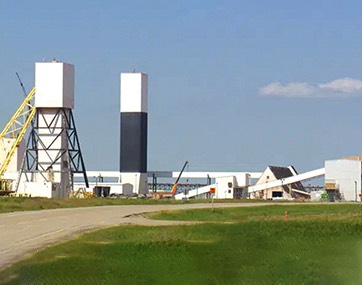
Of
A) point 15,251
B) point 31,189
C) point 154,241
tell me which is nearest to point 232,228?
point 154,241

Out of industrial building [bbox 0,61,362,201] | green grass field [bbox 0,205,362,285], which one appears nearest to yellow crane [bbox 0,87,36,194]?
industrial building [bbox 0,61,362,201]

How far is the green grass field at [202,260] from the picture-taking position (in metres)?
23.1

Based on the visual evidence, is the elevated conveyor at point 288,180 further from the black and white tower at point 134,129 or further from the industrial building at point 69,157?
the black and white tower at point 134,129

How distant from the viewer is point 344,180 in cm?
16575

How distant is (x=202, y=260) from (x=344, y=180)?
461 ft

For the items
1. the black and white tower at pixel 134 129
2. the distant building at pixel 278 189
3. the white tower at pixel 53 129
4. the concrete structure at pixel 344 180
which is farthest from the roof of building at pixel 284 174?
the white tower at pixel 53 129

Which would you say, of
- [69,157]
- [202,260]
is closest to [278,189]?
[69,157]

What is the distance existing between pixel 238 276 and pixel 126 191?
144 m

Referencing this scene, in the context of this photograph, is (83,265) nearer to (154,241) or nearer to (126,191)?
(154,241)

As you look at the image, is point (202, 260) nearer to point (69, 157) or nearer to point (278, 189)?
point (69, 157)

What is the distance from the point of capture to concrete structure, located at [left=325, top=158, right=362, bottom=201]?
A: 163750mm

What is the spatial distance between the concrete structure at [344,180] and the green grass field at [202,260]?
4832 inches

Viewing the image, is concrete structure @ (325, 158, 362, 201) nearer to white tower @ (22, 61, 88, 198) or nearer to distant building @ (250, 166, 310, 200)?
distant building @ (250, 166, 310, 200)

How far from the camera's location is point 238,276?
2380 centimetres
